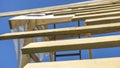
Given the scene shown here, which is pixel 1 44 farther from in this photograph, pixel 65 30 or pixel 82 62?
pixel 82 62

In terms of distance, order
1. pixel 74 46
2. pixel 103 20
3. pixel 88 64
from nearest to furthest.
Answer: pixel 88 64
pixel 74 46
pixel 103 20

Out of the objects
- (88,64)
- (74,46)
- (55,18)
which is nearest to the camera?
(88,64)

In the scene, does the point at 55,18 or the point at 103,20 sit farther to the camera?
the point at 55,18

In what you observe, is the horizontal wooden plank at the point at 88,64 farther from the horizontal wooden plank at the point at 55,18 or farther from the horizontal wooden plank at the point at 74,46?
the horizontal wooden plank at the point at 55,18

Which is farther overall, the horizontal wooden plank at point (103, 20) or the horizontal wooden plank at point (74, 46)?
the horizontal wooden plank at point (103, 20)

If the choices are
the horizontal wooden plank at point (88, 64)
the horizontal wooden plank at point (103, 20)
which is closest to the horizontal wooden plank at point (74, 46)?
the horizontal wooden plank at point (88, 64)

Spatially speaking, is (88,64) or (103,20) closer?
(88,64)

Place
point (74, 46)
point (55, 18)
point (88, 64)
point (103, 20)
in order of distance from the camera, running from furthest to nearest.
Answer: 1. point (55, 18)
2. point (103, 20)
3. point (74, 46)
4. point (88, 64)

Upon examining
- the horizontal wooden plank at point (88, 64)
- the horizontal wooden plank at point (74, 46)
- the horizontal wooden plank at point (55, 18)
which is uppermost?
the horizontal wooden plank at point (55, 18)

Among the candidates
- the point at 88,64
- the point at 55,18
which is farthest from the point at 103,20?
the point at 88,64

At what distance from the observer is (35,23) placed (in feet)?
6.48

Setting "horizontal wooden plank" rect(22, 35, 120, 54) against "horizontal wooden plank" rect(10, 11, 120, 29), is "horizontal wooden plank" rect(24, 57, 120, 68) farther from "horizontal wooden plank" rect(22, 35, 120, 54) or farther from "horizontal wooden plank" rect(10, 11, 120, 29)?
"horizontal wooden plank" rect(10, 11, 120, 29)

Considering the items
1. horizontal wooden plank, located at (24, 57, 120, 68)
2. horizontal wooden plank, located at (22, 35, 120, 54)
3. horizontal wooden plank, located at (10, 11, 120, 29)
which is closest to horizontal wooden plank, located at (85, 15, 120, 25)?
horizontal wooden plank, located at (10, 11, 120, 29)

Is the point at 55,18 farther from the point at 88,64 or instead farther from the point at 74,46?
the point at 88,64
